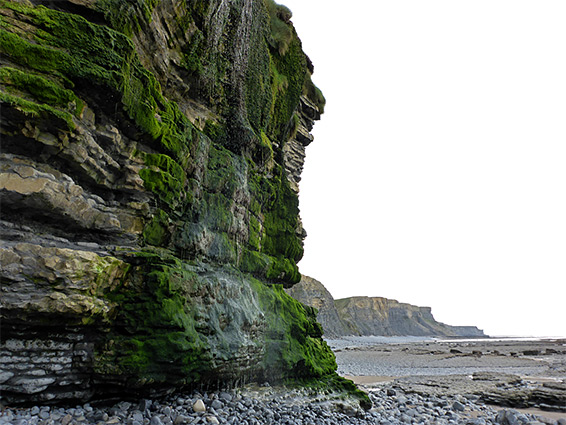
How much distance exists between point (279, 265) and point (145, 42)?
382 inches

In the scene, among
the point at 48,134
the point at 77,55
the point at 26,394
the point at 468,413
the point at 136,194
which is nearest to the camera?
the point at 26,394

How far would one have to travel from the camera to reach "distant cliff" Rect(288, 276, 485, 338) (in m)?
105

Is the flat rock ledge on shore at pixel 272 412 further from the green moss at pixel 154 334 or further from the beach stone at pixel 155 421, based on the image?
the green moss at pixel 154 334

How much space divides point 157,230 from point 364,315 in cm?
16074

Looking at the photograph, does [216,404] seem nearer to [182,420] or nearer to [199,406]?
[199,406]

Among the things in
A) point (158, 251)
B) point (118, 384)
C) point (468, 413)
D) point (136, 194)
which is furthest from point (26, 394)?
point (468, 413)

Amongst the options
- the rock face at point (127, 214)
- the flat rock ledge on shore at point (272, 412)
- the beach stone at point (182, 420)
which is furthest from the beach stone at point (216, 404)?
the beach stone at point (182, 420)

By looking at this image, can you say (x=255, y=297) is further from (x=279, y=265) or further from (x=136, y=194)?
(x=136, y=194)

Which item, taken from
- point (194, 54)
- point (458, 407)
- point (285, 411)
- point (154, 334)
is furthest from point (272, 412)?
point (194, 54)

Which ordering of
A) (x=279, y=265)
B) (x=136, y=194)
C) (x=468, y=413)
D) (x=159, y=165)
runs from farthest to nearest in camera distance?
(x=279, y=265)
(x=468, y=413)
(x=159, y=165)
(x=136, y=194)

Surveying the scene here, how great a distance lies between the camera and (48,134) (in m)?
6.05

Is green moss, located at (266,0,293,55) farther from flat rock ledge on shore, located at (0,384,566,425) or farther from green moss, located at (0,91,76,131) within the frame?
flat rock ledge on shore, located at (0,384,566,425)

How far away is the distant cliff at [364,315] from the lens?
105344mm

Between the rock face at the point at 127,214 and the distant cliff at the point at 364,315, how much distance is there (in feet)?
293
